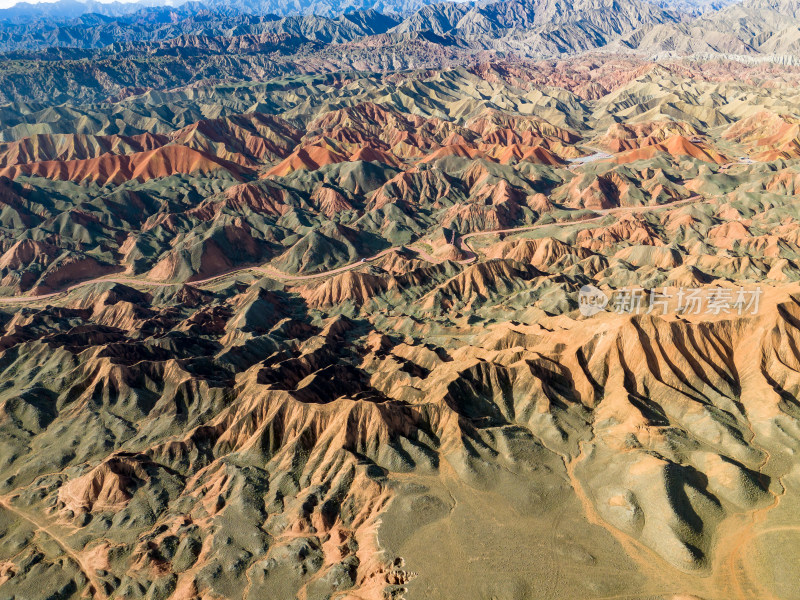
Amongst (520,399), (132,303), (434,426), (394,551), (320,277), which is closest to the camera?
(394,551)

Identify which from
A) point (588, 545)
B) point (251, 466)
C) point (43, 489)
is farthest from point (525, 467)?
point (43, 489)

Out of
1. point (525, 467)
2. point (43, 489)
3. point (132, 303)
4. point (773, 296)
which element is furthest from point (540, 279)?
point (43, 489)

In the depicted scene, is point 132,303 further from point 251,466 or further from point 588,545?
point 588,545

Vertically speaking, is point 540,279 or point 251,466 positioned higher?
point 251,466

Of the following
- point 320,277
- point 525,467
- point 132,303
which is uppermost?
point 525,467

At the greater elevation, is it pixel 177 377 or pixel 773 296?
pixel 773 296

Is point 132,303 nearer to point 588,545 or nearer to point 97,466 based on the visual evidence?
point 97,466

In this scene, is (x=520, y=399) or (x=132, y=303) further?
(x=132, y=303)

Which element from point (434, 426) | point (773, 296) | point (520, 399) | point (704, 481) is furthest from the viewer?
point (773, 296)

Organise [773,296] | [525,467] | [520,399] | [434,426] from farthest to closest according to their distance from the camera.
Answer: [773,296] < [520,399] < [434,426] < [525,467]
